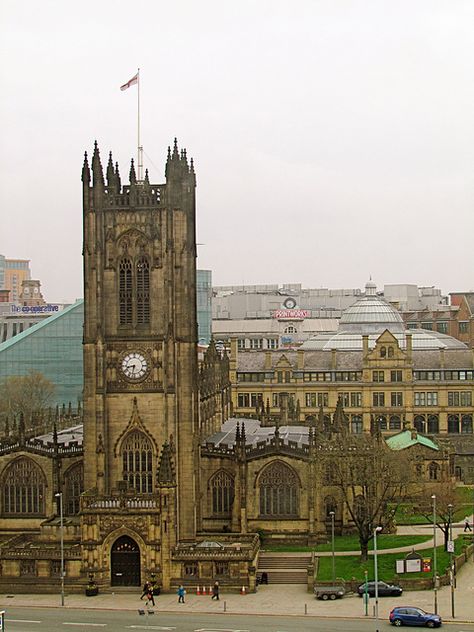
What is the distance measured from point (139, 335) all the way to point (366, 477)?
20.4m

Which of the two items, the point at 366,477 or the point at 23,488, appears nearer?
the point at 366,477

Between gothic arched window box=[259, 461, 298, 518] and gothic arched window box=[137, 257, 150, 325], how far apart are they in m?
15.5

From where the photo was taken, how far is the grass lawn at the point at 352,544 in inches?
3337

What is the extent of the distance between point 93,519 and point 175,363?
13057mm

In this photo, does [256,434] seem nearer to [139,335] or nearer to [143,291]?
[139,335]

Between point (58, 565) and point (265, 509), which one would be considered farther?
point (265, 509)

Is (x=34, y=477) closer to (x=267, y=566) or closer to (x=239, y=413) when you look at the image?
(x=267, y=566)

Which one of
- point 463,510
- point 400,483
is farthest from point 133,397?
point 463,510

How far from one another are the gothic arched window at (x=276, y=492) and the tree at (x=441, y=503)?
1091 cm

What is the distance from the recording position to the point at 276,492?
87.4 m

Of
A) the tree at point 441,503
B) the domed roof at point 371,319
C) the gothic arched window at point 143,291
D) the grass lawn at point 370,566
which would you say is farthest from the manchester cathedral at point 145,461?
the domed roof at point 371,319

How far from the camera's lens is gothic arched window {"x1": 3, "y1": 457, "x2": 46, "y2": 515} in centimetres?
8806

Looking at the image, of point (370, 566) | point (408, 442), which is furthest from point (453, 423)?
point (370, 566)

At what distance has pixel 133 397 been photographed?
3263 inches
